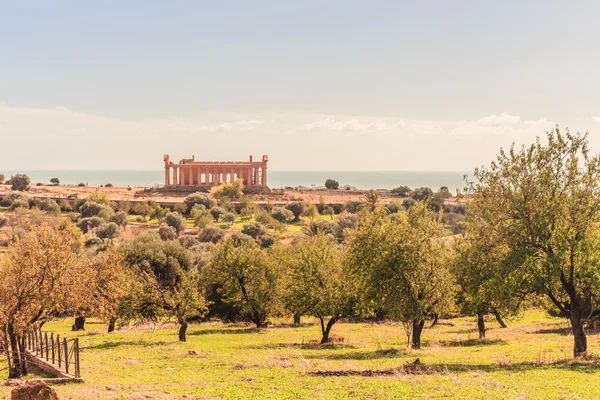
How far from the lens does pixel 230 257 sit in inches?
2052

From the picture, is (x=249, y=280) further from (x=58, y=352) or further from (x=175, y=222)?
(x=175, y=222)

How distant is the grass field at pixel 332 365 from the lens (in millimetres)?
22188

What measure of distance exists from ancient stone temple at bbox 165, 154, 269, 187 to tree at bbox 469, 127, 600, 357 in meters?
153

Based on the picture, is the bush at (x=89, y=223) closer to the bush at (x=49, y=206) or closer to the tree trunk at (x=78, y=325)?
the bush at (x=49, y=206)

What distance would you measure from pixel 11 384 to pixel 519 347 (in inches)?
1168

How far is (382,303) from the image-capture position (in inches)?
1348

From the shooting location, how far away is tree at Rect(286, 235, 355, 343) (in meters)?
40.0

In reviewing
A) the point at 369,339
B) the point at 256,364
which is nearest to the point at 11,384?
the point at 256,364

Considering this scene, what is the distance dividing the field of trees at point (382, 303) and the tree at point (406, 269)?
0.10 meters

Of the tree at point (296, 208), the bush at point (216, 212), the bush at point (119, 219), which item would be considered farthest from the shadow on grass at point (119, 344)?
the tree at point (296, 208)

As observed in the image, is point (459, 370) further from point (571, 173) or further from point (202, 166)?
point (202, 166)

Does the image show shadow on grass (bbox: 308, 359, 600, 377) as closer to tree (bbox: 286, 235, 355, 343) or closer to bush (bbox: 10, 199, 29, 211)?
tree (bbox: 286, 235, 355, 343)

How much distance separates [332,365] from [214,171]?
15998 cm

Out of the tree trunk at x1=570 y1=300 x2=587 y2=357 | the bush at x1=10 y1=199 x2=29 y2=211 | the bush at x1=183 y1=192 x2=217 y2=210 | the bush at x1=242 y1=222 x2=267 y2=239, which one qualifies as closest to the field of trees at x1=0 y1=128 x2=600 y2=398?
the tree trunk at x1=570 y1=300 x2=587 y2=357
